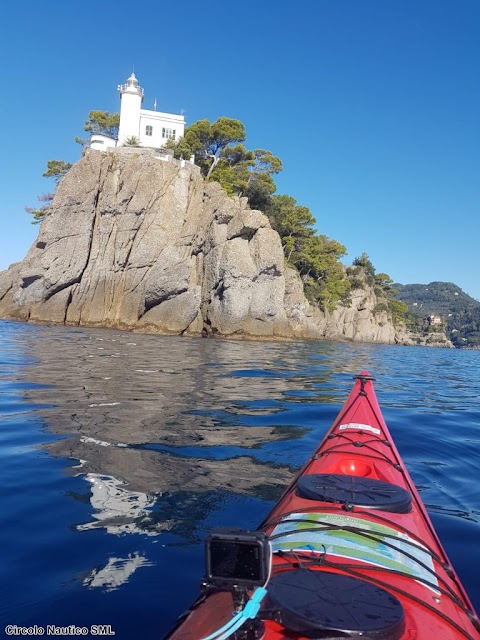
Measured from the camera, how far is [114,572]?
277 centimetres

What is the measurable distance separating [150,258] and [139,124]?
17.9m

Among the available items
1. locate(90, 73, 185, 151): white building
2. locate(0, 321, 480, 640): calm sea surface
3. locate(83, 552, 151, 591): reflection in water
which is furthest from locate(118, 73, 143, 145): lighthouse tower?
locate(83, 552, 151, 591): reflection in water

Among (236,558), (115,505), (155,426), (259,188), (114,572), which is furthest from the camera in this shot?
(259,188)

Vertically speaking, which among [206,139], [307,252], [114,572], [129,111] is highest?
[129,111]

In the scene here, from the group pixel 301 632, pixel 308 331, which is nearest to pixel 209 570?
pixel 301 632

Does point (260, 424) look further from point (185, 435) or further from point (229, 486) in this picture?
point (229, 486)

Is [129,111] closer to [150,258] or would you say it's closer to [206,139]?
[206,139]

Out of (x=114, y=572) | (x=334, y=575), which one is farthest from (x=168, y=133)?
(x=334, y=575)

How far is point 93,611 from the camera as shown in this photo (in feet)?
7.93

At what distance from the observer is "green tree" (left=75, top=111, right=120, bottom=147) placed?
44.1 m

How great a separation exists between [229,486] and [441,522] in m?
1.69

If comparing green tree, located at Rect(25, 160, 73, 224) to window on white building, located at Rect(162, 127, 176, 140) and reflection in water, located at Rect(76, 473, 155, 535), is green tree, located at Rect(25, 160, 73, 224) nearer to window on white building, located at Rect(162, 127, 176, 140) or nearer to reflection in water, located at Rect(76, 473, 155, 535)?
window on white building, located at Rect(162, 127, 176, 140)

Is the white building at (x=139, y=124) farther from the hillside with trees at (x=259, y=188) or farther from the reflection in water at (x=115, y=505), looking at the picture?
the reflection in water at (x=115, y=505)

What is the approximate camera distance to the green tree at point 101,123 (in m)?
44.1
